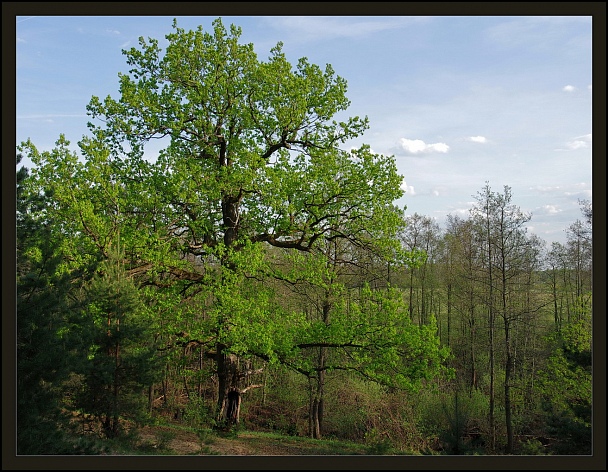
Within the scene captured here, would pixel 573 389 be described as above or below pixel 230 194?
below


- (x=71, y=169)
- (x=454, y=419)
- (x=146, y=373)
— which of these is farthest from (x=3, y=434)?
(x=454, y=419)

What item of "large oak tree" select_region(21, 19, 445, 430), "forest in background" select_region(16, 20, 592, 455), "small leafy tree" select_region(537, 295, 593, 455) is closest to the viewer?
"forest in background" select_region(16, 20, 592, 455)

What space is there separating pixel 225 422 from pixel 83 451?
16.1 feet

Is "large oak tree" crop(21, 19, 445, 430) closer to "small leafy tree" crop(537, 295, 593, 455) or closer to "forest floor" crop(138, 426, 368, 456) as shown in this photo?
"forest floor" crop(138, 426, 368, 456)

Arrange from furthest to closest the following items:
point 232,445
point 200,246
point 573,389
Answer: point 573,389 → point 200,246 → point 232,445

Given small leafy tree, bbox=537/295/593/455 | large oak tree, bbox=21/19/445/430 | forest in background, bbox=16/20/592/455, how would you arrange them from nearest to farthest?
forest in background, bbox=16/20/592/455
large oak tree, bbox=21/19/445/430
small leafy tree, bbox=537/295/593/455

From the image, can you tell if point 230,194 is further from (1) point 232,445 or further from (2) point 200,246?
(1) point 232,445

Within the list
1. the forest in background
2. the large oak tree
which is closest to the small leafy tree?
the forest in background

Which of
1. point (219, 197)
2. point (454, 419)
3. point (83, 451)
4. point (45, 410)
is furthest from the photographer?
point (454, 419)

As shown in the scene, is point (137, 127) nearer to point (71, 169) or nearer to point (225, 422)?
point (71, 169)

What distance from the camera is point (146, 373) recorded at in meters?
9.34

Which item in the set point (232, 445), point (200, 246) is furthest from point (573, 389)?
point (200, 246)

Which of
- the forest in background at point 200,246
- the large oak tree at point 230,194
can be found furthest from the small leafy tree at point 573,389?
the large oak tree at point 230,194

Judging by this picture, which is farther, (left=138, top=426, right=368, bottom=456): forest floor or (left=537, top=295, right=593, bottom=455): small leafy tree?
(left=537, top=295, right=593, bottom=455): small leafy tree
